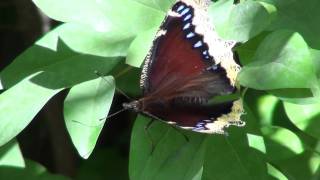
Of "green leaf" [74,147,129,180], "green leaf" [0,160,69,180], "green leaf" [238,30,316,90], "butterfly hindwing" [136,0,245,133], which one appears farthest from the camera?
"green leaf" [74,147,129,180]

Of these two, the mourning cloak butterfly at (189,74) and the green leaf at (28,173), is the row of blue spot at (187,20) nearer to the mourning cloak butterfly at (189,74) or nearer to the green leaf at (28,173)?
the mourning cloak butterfly at (189,74)

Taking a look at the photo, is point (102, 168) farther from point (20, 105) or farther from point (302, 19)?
point (302, 19)

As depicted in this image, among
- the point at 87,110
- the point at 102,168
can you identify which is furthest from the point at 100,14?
the point at 102,168

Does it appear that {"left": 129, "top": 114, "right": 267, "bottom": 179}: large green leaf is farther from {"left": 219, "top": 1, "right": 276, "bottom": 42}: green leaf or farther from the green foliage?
{"left": 219, "top": 1, "right": 276, "bottom": 42}: green leaf

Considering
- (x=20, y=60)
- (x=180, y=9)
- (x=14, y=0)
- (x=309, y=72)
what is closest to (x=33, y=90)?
(x=20, y=60)

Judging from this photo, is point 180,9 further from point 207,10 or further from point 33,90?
point 33,90

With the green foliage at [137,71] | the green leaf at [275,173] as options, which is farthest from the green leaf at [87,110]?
the green leaf at [275,173]

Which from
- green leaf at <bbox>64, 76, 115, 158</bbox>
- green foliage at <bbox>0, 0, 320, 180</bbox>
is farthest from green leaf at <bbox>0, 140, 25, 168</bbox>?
green leaf at <bbox>64, 76, 115, 158</bbox>
